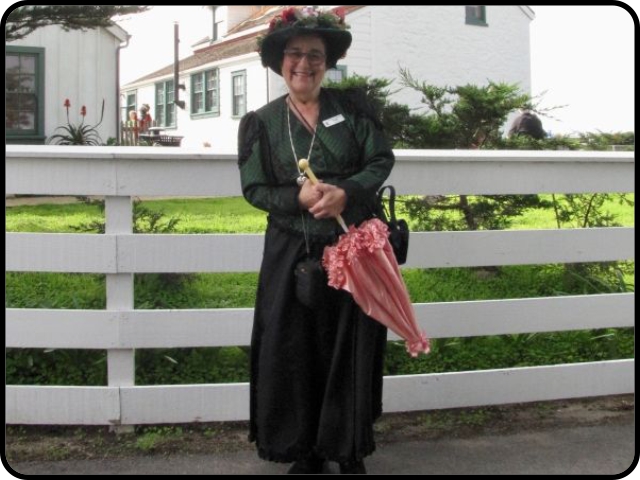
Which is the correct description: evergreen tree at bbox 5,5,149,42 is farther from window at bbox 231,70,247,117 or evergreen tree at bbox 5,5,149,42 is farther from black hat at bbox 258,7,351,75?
window at bbox 231,70,247,117

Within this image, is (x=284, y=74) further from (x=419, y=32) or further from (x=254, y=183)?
(x=419, y=32)

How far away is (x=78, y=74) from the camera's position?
1800 centimetres

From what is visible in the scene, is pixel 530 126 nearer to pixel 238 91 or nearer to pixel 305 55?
pixel 305 55

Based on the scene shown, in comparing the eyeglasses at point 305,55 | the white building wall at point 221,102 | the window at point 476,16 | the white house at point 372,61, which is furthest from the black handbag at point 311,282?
the window at point 476,16

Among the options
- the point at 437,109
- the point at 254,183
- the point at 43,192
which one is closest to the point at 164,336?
the point at 43,192

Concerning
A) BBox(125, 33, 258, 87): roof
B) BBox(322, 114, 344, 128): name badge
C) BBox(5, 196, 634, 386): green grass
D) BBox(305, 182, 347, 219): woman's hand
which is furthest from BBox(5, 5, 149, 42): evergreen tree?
BBox(125, 33, 258, 87): roof

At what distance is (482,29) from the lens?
85.7 ft

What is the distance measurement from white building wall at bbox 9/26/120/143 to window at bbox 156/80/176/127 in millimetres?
6757

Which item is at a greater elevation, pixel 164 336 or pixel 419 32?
pixel 419 32

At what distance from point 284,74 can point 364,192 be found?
0.60 meters

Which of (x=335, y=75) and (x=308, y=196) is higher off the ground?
(x=335, y=75)

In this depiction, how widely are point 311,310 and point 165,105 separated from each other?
2316cm

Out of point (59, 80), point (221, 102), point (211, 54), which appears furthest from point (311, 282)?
point (211, 54)

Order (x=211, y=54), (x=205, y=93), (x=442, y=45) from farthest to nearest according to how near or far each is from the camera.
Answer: (x=442, y=45) < (x=205, y=93) < (x=211, y=54)
